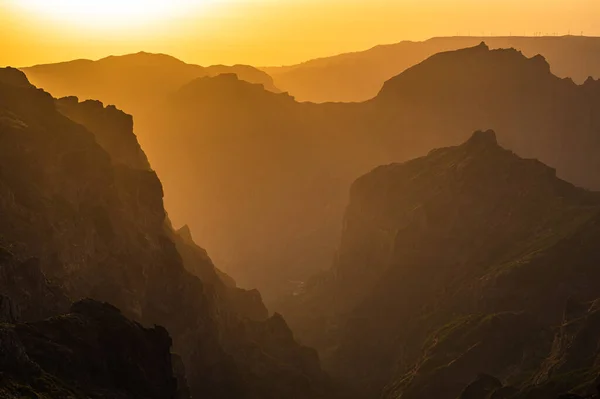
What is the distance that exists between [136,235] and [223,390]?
4107 cm

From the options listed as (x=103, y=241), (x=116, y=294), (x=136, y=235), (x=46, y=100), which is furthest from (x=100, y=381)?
(x=46, y=100)

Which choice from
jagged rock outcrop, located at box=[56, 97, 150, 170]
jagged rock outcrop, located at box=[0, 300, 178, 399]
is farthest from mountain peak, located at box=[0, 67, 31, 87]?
jagged rock outcrop, located at box=[0, 300, 178, 399]

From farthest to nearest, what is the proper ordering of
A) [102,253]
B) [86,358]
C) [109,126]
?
[109,126]
[102,253]
[86,358]

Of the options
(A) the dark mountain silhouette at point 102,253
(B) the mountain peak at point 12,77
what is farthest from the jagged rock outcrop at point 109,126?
(B) the mountain peak at point 12,77

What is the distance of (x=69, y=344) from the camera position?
285ft

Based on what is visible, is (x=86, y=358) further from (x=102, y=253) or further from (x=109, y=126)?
(x=109, y=126)

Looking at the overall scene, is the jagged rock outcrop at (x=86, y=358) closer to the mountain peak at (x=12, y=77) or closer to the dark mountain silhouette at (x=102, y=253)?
the dark mountain silhouette at (x=102, y=253)

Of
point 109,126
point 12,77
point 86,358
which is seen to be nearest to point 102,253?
point 86,358

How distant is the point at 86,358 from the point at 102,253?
50781 mm

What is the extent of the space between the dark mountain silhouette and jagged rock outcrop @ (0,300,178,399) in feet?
1.36

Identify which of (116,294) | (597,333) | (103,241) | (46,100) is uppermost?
(46,100)

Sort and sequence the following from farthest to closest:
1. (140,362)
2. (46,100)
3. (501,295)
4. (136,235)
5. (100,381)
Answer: (501,295), (46,100), (136,235), (140,362), (100,381)

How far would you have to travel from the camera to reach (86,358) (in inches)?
3423

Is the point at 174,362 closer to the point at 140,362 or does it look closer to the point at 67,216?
the point at 140,362
